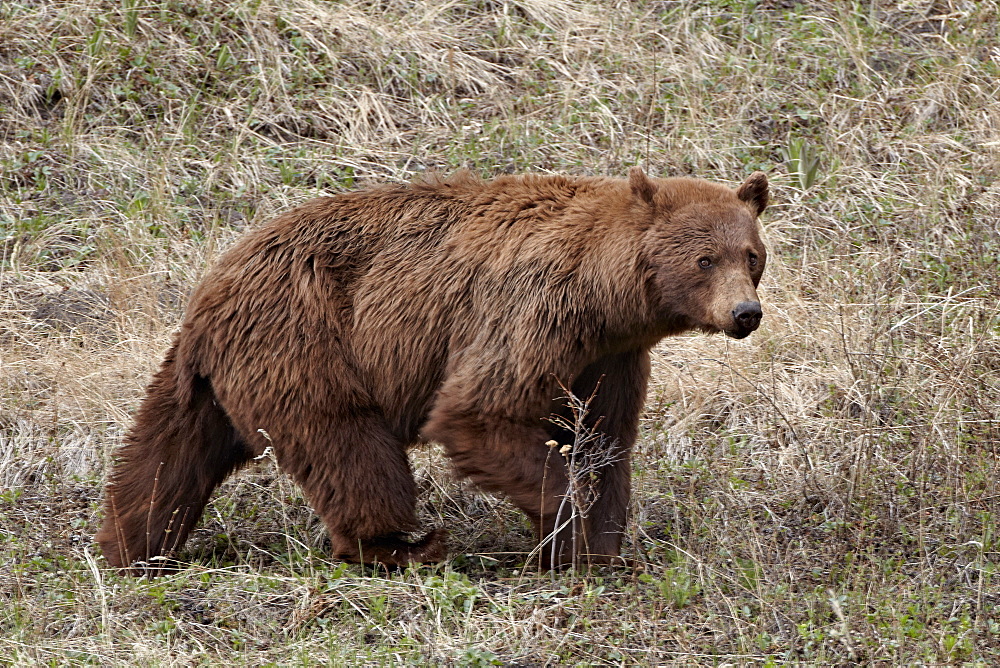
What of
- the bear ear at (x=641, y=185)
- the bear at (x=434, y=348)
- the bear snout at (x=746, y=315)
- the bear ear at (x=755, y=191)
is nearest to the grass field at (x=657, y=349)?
the bear at (x=434, y=348)

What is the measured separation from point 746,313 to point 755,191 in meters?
0.76

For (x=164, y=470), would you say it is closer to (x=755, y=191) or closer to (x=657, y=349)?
(x=755, y=191)

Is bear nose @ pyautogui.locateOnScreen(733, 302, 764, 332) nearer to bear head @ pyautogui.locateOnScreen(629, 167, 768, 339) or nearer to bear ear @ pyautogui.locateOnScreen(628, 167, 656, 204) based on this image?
bear head @ pyautogui.locateOnScreen(629, 167, 768, 339)

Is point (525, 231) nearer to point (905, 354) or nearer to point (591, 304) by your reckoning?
point (591, 304)

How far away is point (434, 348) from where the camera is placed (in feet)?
18.0

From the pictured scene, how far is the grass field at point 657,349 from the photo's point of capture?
4.68 metres

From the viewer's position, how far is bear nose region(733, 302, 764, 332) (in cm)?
477

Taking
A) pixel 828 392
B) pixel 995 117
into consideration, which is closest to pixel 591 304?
pixel 828 392

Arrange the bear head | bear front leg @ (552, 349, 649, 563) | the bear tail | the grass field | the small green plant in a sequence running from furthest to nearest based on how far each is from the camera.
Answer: the small green plant
the bear tail
bear front leg @ (552, 349, 649, 563)
the bear head
the grass field

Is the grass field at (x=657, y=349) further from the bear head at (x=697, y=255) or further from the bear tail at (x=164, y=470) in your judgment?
the bear head at (x=697, y=255)

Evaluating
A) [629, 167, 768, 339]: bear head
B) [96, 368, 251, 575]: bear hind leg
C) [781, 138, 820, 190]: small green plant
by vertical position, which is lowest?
[96, 368, 251, 575]: bear hind leg

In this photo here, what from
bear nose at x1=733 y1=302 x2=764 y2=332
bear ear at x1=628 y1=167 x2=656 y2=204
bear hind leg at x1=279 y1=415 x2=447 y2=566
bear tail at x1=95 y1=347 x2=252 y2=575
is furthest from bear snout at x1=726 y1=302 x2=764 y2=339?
bear tail at x1=95 y1=347 x2=252 y2=575

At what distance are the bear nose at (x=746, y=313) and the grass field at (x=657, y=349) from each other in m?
0.93

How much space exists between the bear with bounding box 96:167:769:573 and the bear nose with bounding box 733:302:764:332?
0.14ft
